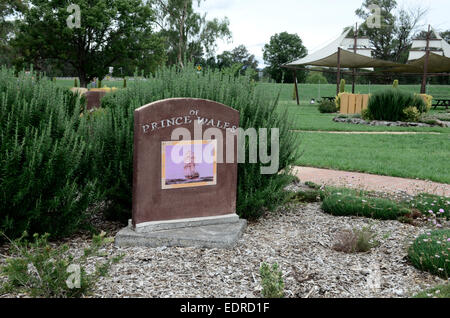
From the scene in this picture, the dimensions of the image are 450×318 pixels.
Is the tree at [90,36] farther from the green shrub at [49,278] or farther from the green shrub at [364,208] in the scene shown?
the green shrub at [49,278]

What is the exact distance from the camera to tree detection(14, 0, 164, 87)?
37938 mm

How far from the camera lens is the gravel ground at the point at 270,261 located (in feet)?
10.5

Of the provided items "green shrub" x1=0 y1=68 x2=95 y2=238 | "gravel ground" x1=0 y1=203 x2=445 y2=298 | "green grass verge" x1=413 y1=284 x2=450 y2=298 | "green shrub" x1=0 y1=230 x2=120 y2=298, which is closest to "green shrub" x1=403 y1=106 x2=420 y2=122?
"gravel ground" x1=0 y1=203 x2=445 y2=298

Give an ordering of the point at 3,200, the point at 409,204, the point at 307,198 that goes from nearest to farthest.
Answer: the point at 3,200
the point at 409,204
the point at 307,198

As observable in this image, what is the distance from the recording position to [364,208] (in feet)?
16.9

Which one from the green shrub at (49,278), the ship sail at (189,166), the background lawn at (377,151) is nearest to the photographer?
the green shrub at (49,278)

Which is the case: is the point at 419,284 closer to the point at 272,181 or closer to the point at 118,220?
the point at 272,181

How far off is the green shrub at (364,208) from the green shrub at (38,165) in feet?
8.75

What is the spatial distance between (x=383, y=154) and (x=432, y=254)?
6.31 meters

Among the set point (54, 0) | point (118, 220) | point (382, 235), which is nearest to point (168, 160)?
point (118, 220)

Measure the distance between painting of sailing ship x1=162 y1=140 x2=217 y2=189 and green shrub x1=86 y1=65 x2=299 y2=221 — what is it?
489 mm

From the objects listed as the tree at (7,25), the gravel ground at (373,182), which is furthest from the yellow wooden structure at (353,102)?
the tree at (7,25)
